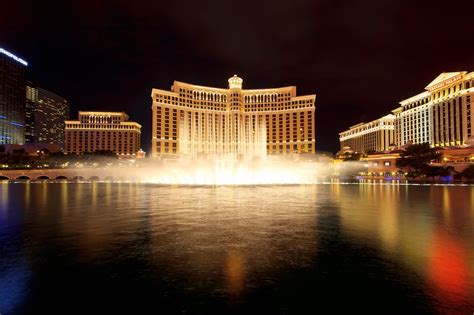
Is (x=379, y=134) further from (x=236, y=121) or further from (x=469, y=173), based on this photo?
(x=469, y=173)

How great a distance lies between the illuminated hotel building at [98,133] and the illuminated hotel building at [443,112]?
159908 millimetres

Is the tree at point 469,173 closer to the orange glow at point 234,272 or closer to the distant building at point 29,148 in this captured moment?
the orange glow at point 234,272

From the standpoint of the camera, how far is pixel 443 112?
108750 millimetres

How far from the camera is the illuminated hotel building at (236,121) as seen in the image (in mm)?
146750

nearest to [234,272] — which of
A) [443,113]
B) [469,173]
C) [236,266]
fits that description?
[236,266]

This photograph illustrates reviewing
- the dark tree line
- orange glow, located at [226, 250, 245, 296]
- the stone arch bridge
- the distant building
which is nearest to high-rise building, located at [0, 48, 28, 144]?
the distant building

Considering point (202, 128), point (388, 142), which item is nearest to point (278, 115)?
point (202, 128)

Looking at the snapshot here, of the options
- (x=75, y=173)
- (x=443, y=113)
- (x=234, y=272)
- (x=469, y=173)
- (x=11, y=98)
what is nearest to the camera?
(x=234, y=272)

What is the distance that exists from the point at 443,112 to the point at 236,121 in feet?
291

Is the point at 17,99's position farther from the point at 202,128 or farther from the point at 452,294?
the point at 452,294

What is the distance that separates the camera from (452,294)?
6961mm

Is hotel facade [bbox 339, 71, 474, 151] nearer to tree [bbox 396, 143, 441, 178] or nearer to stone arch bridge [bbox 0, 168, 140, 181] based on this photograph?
tree [bbox 396, 143, 441, 178]

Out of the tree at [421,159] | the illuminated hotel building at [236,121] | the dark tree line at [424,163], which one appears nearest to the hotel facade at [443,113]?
the dark tree line at [424,163]

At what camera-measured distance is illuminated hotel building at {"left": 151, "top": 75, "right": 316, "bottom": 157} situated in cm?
14675
